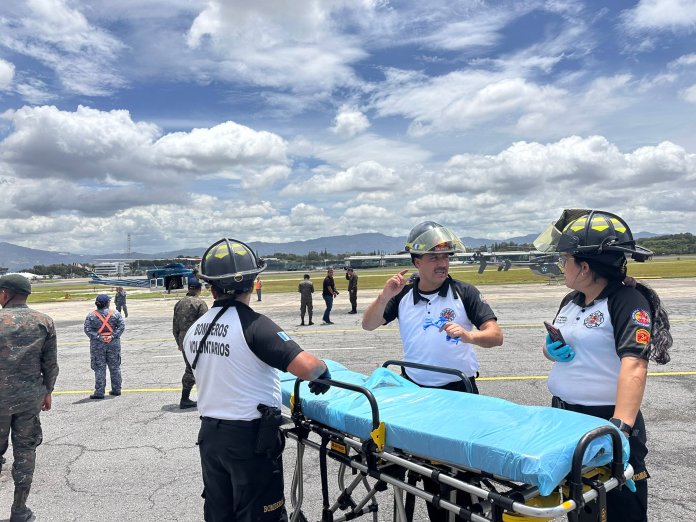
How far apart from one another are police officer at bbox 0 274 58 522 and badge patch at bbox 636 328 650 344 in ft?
15.8

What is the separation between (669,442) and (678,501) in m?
1.48

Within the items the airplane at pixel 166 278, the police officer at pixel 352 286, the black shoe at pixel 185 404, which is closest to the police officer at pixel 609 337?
the black shoe at pixel 185 404

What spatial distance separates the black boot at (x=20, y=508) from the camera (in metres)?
4.19

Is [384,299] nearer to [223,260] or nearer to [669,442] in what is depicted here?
[223,260]

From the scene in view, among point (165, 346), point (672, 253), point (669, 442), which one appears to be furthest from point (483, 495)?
point (672, 253)

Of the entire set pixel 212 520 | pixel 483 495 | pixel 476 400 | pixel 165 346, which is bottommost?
pixel 165 346

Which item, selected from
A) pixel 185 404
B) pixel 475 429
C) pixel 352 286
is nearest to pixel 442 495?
pixel 475 429

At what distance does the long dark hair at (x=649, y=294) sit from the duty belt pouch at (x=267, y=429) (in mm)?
2052

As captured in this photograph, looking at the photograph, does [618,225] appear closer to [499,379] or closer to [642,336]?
[642,336]

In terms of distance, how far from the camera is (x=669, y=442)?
213 inches

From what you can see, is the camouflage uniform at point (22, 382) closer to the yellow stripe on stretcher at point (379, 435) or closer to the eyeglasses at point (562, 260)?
the yellow stripe on stretcher at point (379, 435)

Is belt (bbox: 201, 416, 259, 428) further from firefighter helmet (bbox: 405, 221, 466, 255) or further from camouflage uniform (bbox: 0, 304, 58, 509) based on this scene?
camouflage uniform (bbox: 0, 304, 58, 509)

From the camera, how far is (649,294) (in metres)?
2.69

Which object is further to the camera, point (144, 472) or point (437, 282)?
point (144, 472)
